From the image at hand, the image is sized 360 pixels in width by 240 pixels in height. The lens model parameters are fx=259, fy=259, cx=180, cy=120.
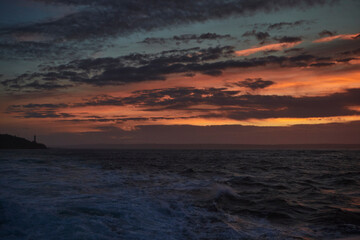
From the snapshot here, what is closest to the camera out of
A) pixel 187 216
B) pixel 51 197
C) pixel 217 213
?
pixel 187 216

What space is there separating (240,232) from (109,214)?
410cm

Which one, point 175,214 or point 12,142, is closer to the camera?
point 175,214

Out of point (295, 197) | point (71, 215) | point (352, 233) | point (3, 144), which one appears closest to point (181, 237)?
point (71, 215)

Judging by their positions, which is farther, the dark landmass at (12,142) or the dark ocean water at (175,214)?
the dark landmass at (12,142)

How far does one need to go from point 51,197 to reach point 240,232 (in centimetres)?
757

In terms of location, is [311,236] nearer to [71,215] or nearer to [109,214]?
[109,214]

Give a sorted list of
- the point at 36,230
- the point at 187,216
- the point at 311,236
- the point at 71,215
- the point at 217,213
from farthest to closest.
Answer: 1. the point at 217,213
2. the point at 187,216
3. the point at 71,215
4. the point at 311,236
5. the point at 36,230

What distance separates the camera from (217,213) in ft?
31.0

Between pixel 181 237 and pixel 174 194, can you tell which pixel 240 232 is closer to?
pixel 181 237

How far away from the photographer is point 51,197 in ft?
34.1

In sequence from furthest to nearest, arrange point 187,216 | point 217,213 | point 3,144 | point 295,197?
point 3,144, point 295,197, point 217,213, point 187,216

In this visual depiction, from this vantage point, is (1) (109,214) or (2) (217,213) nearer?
(1) (109,214)

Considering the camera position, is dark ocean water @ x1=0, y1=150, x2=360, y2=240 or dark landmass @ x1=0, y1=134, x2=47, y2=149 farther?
dark landmass @ x1=0, y1=134, x2=47, y2=149

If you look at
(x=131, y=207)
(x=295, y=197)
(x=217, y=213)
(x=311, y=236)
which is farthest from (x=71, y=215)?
(x=295, y=197)
